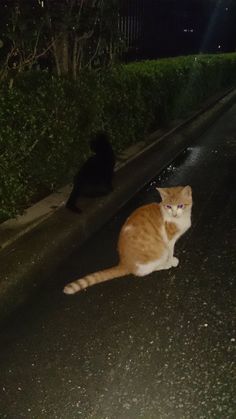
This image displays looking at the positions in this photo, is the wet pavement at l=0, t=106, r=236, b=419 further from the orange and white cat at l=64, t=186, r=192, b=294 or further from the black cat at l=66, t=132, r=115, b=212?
the black cat at l=66, t=132, r=115, b=212

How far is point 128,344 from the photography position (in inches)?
128

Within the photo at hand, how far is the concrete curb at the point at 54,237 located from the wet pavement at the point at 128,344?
114 mm

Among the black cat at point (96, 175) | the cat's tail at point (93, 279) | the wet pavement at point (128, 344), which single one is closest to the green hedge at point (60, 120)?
the black cat at point (96, 175)

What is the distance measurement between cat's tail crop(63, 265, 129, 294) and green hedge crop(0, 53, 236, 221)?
1.22 metres

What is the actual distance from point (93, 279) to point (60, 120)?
235cm

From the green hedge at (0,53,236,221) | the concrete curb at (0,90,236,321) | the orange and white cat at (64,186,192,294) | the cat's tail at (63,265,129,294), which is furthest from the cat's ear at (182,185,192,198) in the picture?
the green hedge at (0,53,236,221)

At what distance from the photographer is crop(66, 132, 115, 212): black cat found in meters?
5.11

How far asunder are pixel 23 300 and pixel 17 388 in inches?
40.8

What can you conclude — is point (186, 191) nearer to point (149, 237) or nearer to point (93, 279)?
point (149, 237)

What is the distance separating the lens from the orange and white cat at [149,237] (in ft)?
12.7

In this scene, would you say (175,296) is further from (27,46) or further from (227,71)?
(227,71)

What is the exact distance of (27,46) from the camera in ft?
17.7

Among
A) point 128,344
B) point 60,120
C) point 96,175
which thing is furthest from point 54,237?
point 60,120

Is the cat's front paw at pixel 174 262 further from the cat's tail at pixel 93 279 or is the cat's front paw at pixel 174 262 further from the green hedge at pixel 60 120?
the green hedge at pixel 60 120
